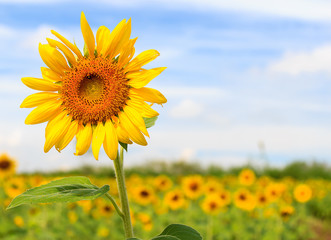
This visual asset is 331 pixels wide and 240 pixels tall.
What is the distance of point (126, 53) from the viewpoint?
1.84 metres

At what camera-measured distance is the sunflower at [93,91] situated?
1.81 metres

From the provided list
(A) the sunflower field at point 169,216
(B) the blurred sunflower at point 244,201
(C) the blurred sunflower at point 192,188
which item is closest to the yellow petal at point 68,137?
(A) the sunflower field at point 169,216

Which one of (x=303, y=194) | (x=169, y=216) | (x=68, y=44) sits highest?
(x=68, y=44)

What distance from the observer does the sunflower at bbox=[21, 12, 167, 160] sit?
5.95 feet

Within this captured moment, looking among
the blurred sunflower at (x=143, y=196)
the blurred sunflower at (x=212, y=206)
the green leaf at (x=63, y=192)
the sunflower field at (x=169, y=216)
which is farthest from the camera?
the blurred sunflower at (x=143, y=196)

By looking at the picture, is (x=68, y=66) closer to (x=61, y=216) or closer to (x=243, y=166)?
(x=61, y=216)

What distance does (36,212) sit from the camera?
21.8ft

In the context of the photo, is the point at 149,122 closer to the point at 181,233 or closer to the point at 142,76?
the point at 142,76

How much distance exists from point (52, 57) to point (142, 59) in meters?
0.40

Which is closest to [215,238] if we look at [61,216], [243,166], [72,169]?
[61,216]

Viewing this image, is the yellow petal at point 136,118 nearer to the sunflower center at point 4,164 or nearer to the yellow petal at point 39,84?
the yellow petal at point 39,84

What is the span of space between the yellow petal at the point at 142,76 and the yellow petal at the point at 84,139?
28 centimetres

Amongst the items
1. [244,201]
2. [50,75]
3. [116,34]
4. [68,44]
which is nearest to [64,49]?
[68,44]

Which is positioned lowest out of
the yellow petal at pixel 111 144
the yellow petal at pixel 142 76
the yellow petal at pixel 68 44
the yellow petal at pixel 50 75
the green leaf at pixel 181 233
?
the green leaf at pixel 181 233
